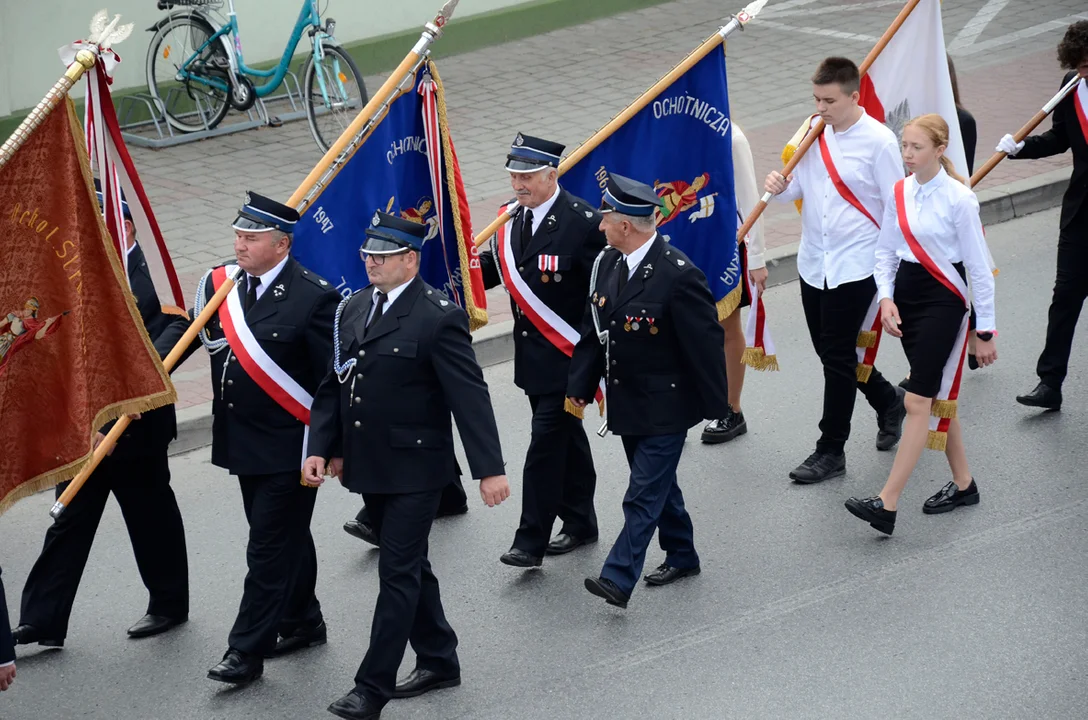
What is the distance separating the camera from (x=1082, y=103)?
816 cm

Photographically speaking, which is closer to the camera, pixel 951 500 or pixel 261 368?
pixel 261 368

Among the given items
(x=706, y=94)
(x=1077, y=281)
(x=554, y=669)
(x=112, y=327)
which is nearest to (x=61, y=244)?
(x=112, y=327)

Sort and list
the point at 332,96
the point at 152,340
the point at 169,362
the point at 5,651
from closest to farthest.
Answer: the point at 5,651 → the point at 169,362 → the point at 152,340 → the point at 332,96

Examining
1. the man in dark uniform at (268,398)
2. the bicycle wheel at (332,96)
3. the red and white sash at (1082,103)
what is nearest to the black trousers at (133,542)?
the man in dark uniform at (268,398)

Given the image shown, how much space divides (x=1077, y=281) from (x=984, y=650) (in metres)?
2.97

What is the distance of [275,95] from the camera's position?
49.3 ft

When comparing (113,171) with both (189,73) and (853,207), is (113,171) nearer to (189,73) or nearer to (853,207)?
(853,207)

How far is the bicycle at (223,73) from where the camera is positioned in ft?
44.2

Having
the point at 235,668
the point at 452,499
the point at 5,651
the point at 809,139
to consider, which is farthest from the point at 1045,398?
the point at 5,651

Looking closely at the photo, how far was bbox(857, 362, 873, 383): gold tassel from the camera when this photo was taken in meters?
7.79

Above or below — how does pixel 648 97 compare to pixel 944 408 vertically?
above

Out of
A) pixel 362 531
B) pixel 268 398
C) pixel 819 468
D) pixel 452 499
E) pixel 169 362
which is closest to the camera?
pixel 268 398

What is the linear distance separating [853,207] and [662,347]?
1690 mm

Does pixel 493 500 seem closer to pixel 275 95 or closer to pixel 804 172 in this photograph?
pixel 804 172
